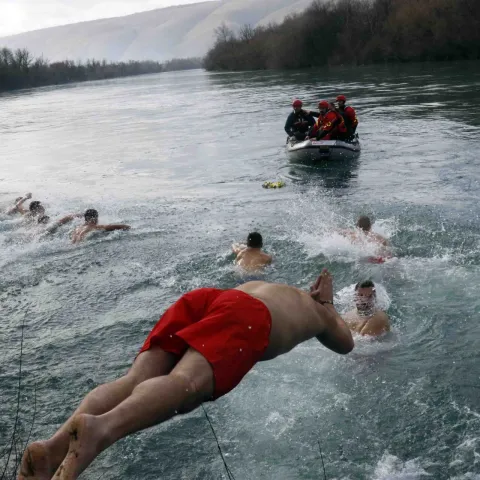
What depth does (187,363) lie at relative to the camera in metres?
3.40

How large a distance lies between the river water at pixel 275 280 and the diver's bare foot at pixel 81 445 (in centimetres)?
240

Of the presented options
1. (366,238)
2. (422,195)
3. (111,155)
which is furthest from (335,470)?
(111,155)

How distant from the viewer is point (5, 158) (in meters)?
24.5

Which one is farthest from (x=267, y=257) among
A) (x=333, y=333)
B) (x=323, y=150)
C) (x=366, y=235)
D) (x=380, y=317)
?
(x=323, y=150)

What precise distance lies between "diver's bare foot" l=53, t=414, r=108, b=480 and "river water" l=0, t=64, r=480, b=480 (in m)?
2.40

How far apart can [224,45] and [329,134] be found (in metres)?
78.8

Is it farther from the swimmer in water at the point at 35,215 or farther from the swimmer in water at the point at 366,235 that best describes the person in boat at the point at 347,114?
the swimmer in water at the point at 35,215

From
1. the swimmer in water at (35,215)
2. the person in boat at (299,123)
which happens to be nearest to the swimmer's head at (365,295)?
the swimmer in water at (35,215)

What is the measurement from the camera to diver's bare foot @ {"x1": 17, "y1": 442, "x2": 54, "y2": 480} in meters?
3.04

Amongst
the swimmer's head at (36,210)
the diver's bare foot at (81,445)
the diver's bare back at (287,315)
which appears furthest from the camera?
the swimmer's head at (36,210)

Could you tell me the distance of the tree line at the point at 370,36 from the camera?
1994 inches

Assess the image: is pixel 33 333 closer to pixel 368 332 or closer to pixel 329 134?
pixel 368 332

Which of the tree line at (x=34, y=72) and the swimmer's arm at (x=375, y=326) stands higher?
the tree line at (x=34, y=72)

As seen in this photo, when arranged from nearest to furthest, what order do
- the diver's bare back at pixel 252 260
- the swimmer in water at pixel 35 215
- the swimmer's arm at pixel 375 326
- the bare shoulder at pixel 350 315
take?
the swimmer's arm at pixel 375 326 < the bare shoulder at pixel 350 315 < the diver's bare back at pixel 252 260 < the swimmer in water at pixel 35 215
